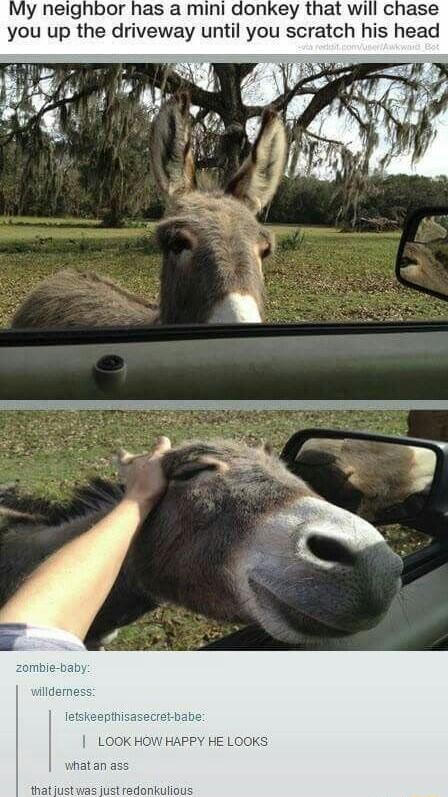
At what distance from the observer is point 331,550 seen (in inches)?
72.8

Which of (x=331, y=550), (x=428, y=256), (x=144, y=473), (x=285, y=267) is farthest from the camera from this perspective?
(x=428, y=256)

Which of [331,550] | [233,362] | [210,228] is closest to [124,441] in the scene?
[233,362]

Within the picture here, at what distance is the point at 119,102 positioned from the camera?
6.35ft

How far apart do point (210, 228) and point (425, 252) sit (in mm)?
464

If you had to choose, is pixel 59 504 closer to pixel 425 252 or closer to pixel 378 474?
pixel 378 474

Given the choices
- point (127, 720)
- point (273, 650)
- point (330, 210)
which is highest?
point (330, 210)

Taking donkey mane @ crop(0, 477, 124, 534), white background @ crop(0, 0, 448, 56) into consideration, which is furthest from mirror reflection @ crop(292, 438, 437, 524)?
white background @ crop(0, 0, 448, 56)

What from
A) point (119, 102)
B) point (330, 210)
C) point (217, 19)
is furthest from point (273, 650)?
point (217, 19)

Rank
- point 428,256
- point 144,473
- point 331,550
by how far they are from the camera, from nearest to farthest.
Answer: point 331,550 < point 144,473 < point 428,256

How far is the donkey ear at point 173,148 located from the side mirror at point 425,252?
0.44 metres

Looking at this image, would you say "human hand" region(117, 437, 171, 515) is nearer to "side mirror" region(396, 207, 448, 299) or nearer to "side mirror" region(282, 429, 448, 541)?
"side mirror" region(282, 429, 448, 541)

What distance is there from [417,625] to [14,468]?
31.8 inches

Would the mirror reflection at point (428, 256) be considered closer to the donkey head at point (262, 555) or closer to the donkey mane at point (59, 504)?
the donkey head at point (262, 555)

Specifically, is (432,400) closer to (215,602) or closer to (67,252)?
(215,602)
